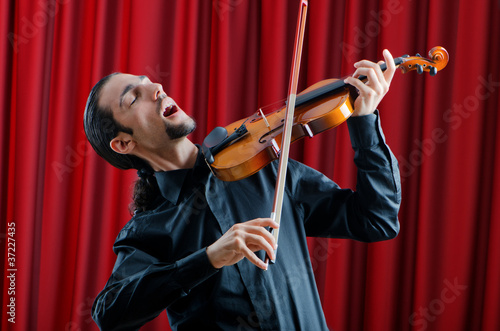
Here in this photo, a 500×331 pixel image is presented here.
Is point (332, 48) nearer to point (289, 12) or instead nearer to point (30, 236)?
point (289, 12)

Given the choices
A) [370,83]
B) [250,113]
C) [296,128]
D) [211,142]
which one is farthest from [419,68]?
[250,113]

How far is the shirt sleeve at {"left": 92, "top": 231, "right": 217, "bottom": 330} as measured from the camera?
103cm

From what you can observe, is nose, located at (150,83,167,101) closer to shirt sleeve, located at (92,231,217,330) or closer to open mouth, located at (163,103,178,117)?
open mouth, located at (163,103,178,117)

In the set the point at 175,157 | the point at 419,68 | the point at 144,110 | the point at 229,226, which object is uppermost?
the point at 419,68

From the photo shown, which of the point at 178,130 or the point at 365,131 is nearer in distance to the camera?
the point at 365,131

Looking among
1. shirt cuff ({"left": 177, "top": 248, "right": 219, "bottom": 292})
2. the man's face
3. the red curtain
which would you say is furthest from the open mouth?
the red curtain

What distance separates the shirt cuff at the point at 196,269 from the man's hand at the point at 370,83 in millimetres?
448

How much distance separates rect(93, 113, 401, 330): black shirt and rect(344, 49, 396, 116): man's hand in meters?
0.03

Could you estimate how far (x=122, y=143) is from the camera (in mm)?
1350

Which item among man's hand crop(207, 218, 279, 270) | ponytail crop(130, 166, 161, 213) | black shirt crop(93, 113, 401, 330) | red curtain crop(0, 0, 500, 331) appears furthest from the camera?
red curtain crop(0, 0, 500, 331)

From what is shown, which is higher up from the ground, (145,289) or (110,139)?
(110,139)

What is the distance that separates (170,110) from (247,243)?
53 centimetres

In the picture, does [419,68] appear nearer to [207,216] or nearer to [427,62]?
[427,62]

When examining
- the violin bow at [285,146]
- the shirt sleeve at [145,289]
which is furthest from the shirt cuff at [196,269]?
the violin bow at [285,146]
